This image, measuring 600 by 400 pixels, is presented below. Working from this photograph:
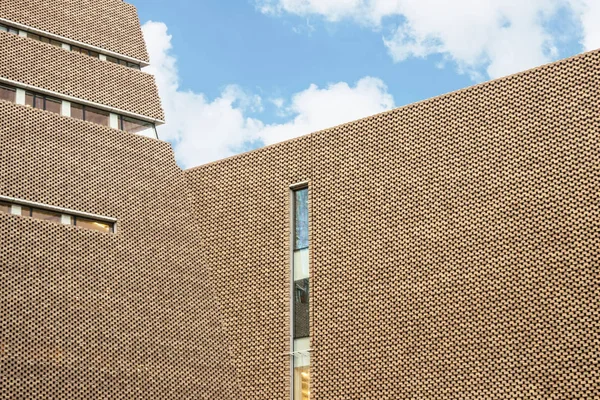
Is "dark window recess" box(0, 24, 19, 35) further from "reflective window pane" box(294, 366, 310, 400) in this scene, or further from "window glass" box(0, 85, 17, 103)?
"reflective window pane" box(294, 366, 310, 400)

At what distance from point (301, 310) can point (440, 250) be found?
4228 mm

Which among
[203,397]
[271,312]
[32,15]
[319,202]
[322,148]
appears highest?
[32,15]

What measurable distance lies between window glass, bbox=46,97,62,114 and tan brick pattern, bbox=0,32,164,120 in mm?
300

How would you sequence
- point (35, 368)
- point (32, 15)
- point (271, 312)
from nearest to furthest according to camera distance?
point (35, 368) → point (271, 312) → point (32, 15)

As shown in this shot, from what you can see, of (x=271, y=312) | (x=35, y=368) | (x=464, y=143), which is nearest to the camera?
(x=35, y=368)

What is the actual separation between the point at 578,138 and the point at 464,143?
9.07 feet

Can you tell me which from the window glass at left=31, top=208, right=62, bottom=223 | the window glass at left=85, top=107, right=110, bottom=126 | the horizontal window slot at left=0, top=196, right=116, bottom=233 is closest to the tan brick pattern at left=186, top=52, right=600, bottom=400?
the horizontal window slot at left=0, top=196, right=116, bottom=233

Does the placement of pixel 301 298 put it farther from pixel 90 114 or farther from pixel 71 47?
pixel 71 47

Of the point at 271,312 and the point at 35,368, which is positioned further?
the point at 271,312

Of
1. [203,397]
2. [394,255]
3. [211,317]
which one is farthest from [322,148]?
[203,397]

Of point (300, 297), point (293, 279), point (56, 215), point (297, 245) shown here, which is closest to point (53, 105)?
point (56, 215)

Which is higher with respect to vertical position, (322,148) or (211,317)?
(322,148)

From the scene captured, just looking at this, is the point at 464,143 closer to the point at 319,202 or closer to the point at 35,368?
the point at 319,202

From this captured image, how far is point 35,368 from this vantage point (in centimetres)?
1888
